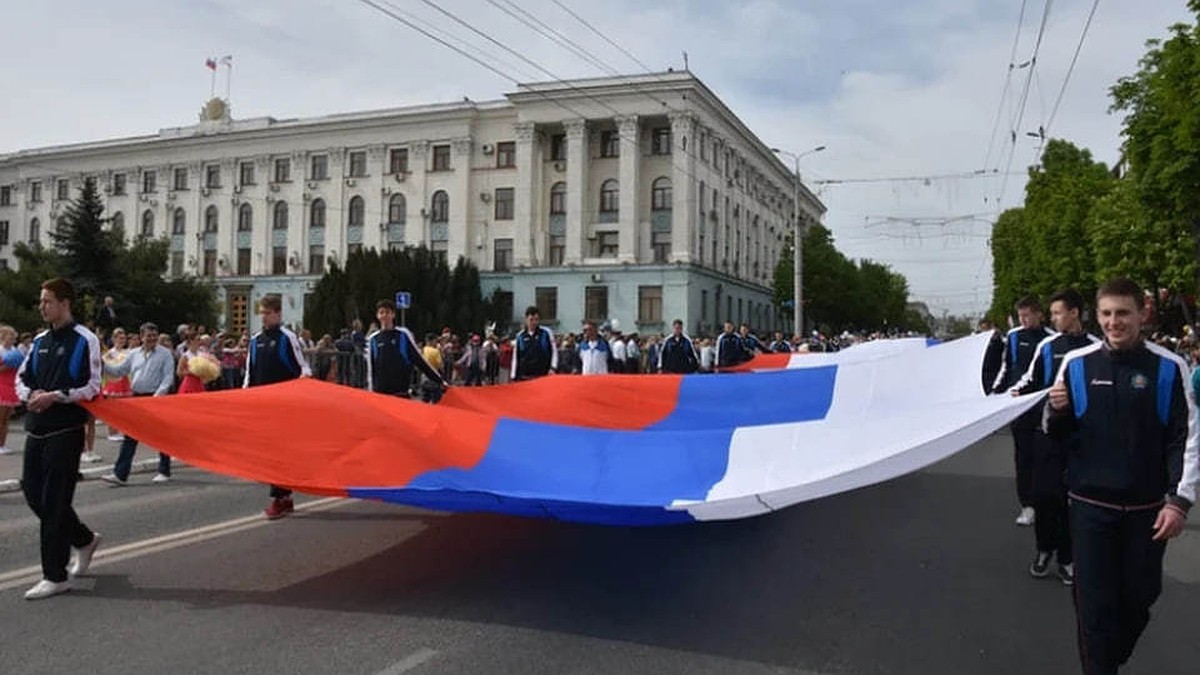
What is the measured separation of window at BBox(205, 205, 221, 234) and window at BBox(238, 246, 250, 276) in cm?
312

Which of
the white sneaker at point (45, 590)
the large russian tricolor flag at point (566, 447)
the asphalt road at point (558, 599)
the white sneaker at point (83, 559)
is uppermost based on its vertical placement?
the large russian tricolor flag at point (566, 447)

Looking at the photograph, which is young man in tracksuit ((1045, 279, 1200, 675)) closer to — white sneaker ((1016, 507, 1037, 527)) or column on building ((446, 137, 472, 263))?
→ white sneaker ((1016, 507, 1037, 527))

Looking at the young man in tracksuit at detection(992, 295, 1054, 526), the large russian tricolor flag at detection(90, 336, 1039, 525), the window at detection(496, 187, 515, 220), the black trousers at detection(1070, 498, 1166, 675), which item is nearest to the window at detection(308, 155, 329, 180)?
the window at detection(496, 187, 515, 220)

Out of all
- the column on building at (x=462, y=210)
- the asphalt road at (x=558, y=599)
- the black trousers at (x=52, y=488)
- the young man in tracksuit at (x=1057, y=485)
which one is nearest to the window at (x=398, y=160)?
the column on building at (x=462, y=210)

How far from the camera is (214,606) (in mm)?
5586

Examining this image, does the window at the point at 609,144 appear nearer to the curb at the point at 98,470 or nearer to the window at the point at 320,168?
the window at the point at 320,168

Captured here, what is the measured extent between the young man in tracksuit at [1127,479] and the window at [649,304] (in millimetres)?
52455

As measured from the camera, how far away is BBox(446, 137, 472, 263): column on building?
204ft

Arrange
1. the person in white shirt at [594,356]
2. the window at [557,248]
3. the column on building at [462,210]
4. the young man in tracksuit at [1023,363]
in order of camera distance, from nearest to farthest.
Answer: the young man in tracksuit at [1023,363], the person in white shirt at [594,356], the window at [557,248], the column on building at [462,210]

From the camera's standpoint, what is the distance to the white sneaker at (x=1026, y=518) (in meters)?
8.14

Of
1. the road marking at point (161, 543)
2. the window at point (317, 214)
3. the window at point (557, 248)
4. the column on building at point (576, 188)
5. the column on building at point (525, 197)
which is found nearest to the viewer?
the road marking at point (161, 543)

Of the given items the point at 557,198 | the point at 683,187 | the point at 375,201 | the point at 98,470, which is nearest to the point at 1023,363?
the point at 98,470

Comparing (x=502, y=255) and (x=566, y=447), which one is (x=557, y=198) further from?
(x=566, y=447)

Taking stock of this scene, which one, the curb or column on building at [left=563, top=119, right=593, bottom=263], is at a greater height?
column on building at [left=563, top=119, right=593, bottom=263]
